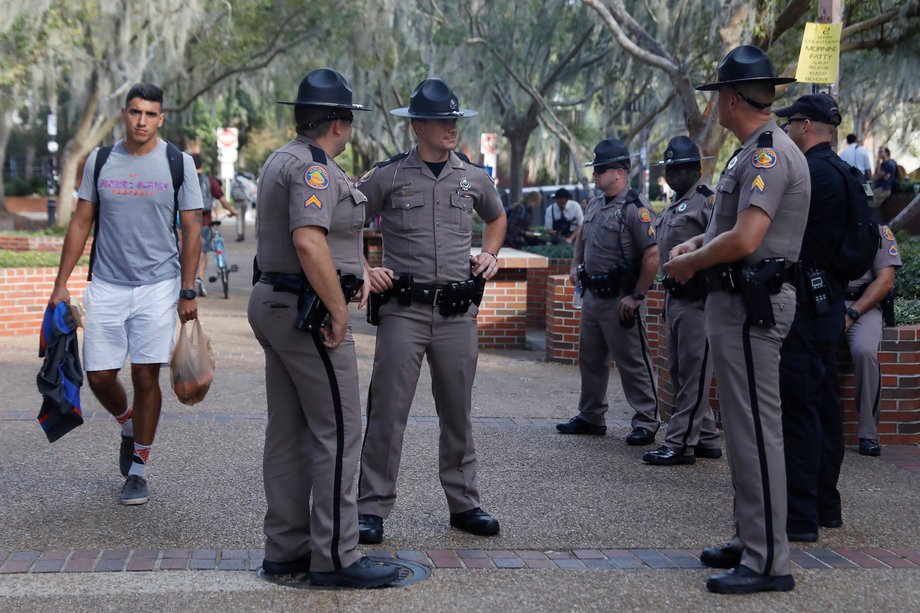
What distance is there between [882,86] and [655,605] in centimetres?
2154

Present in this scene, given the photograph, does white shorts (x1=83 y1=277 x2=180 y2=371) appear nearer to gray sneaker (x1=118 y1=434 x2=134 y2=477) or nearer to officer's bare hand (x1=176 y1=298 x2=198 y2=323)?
officer's bare hand (x1=176 y1=298 x2=198 y2=323)

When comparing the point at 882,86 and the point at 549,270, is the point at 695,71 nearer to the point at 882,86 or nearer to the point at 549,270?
the point at 549,270

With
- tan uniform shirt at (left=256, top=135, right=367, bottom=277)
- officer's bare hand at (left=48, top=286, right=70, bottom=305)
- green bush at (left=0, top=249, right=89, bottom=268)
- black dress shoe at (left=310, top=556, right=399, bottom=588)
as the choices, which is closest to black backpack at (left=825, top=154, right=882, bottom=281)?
tan uniform shirt at (left=256, top=135, right=367, bottom=277)

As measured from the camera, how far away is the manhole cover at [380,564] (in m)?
4.68

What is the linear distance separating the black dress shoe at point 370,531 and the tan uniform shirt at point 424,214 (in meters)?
1.11

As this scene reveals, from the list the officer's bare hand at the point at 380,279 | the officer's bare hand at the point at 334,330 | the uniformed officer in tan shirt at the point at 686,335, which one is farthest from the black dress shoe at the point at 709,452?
the officer's bare hand at the point at 334,330

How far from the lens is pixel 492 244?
232 inches

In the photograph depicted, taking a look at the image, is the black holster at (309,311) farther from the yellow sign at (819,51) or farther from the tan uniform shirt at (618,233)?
the yellow sign at (819,51)

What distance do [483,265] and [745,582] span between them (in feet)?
6.12

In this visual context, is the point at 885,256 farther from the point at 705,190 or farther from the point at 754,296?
the point at 754,296

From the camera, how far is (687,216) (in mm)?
7223

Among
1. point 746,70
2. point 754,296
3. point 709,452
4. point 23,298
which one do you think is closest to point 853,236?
point 754,296

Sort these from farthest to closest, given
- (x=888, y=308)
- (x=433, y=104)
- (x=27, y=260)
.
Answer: (x=27, y=260) → (x=888, y=308) → (x=433, y=104)

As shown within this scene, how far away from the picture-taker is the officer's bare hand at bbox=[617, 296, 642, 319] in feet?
24.9
